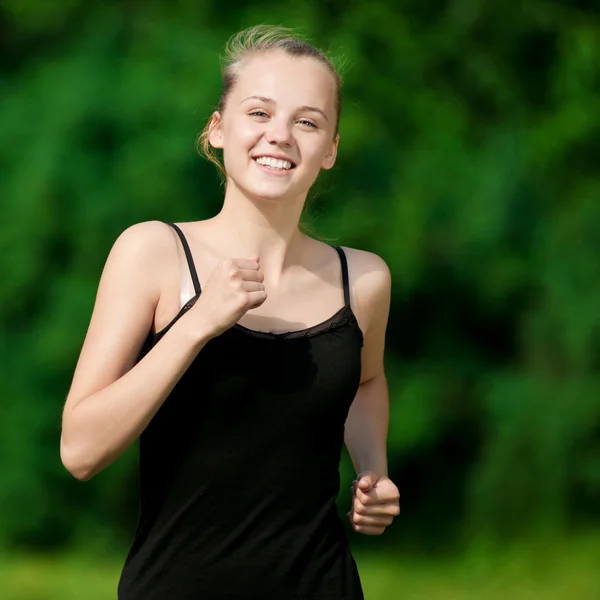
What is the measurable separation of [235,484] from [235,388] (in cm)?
15

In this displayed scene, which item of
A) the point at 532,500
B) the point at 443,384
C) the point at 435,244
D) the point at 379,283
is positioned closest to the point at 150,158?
the point at 435,244

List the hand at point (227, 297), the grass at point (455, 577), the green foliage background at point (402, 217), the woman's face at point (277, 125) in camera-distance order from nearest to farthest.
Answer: the hand at point (227, 297) < the woman's face at point (277, 125) < the grass at point (455, 577) < the green foliage background at point (402, 217)

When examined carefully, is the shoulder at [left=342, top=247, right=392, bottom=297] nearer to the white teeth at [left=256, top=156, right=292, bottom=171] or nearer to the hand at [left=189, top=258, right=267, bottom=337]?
the white teeth at [left=256, top=156, right=292, bottom=171]

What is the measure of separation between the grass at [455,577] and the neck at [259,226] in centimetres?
258

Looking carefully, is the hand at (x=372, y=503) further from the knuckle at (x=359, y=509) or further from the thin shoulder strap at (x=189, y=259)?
the thin shoulder strap at (x=189, y=259)

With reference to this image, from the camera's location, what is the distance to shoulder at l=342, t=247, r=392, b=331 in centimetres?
190

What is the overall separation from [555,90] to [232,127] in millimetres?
3337

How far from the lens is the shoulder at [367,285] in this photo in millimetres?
1902

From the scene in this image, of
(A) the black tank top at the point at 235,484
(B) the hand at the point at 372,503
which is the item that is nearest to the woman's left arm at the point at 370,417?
(B) the hand at the point at 372,503

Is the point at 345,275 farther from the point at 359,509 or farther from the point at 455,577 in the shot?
the point at 455,577

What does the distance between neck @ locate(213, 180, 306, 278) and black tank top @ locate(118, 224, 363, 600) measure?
14cm

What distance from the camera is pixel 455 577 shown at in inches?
176

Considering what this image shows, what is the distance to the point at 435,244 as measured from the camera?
4.55 metres

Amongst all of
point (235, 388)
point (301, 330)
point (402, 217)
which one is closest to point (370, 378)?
point (301, 330)
